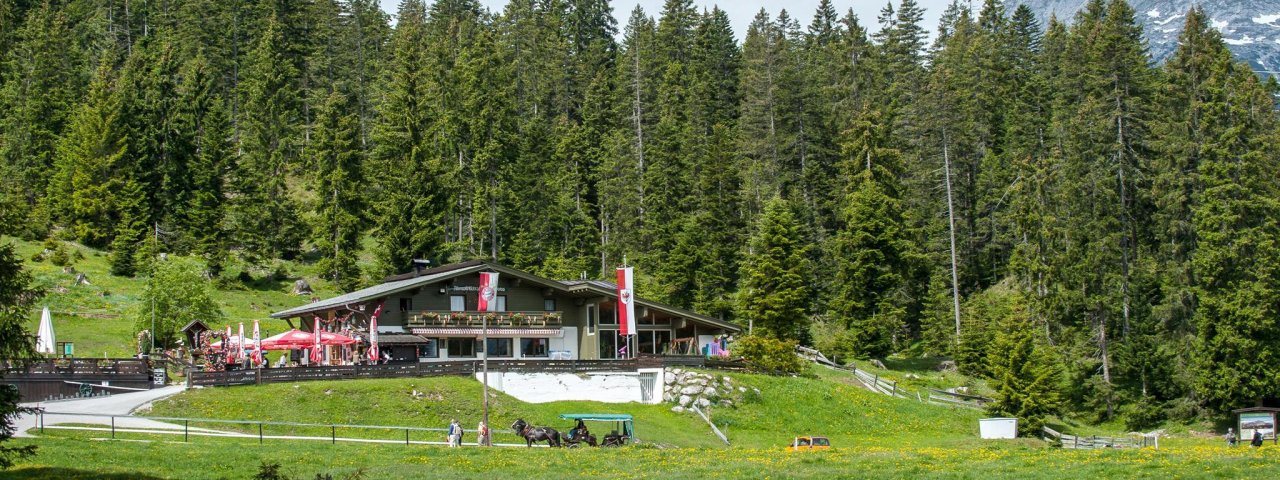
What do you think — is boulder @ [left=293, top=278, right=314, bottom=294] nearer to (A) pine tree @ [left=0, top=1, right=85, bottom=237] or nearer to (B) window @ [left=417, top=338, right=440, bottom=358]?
(A) pine tree @ [left=0, top=1, right=85, bottom=237]

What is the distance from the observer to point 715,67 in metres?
109

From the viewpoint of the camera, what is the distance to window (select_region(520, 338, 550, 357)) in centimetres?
6041

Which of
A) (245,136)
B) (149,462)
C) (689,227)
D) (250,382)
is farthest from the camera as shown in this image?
(245,136)

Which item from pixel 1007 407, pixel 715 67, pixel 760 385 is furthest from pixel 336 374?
pixel 715 67

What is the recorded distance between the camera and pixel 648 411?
1921 inches

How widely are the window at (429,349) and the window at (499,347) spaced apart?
2905 millimetres

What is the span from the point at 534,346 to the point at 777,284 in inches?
580

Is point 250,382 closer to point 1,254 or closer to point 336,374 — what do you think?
point 336,374

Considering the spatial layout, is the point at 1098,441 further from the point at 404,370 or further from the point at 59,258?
the point at 59,258

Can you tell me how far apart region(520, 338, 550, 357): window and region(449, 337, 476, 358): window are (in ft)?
8.76

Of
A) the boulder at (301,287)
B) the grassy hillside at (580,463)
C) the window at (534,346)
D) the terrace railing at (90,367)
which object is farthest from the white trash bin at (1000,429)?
the boulder at (301,287)

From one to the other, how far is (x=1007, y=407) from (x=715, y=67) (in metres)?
64.0

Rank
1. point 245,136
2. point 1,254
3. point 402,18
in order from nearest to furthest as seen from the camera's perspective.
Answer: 1. point 1,254
2. point 245,136
3. point 402,18

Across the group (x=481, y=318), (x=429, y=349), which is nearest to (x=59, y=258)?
(x=429, y=349)
